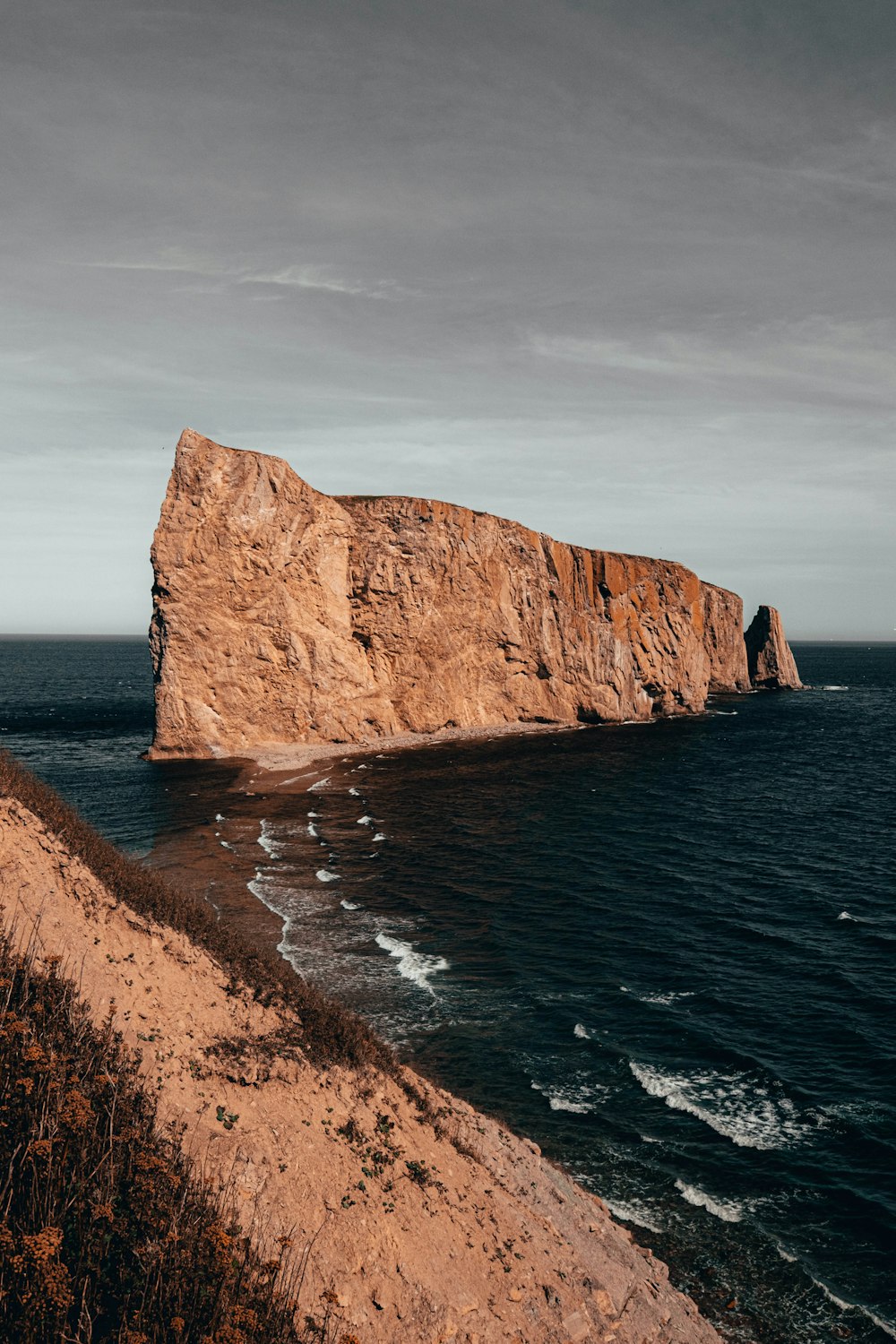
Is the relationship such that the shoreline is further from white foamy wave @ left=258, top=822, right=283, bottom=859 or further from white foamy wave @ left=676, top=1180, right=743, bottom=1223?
white foamy wave @ left=676, top=1180, right=743, bottom=1223

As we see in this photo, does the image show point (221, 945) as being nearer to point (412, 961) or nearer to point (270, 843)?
point (412, 961)

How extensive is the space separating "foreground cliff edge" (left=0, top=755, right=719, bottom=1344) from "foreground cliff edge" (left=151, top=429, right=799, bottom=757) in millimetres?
52355

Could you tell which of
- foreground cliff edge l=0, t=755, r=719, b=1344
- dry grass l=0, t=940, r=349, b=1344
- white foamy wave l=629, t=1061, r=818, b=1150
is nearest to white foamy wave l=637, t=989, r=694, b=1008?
white foamy wave l=629, t=1061, r=818, b=1150

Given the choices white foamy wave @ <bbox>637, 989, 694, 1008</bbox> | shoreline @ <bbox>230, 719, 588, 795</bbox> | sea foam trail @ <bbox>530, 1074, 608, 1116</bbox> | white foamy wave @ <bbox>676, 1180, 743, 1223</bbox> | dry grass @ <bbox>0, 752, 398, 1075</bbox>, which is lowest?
white foamy wave @ <bbox>676, 1180, 743, 1223</bbox>

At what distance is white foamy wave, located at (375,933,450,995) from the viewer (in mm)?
27688

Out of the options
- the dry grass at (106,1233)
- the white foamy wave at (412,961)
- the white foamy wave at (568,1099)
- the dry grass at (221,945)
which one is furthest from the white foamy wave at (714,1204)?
the white foamy wave at (412,961)

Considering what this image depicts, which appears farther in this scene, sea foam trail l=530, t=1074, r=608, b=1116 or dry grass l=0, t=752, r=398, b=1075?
sea foam trail l=530, t=1074, r=608, b=1116

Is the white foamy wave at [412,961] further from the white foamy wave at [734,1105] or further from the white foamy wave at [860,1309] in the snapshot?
the white foamy wave at [860,1309]

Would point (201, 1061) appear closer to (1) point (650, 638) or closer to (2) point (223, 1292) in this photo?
(2) point (223, 1292)

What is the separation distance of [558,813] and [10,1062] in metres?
45.3

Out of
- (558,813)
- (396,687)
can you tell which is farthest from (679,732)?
(558,813)

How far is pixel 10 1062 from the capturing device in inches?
400

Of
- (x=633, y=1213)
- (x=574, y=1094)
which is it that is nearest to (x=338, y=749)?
(x=574, y=1094)

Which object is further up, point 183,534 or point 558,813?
point 183,534
